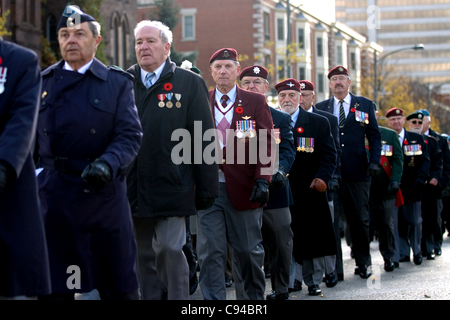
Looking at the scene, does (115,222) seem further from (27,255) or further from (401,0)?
(401,0)

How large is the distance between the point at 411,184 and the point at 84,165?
894 centimetres

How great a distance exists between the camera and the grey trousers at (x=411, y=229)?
12.5m

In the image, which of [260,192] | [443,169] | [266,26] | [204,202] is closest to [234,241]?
[260,192]

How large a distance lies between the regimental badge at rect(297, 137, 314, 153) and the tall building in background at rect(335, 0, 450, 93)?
13660cm

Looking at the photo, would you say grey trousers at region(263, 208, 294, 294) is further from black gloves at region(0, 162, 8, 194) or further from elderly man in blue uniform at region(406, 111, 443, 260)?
elderly man in blue uniform at region(406, 111, 443, 260)

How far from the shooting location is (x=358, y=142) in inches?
408

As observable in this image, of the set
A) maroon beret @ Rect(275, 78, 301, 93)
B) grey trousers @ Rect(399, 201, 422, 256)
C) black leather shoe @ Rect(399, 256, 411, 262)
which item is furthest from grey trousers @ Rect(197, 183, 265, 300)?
black leather shoe @ Rect(399, 256, 411, 262)

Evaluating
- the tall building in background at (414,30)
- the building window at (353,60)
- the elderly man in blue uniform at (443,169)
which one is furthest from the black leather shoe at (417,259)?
the tall building in background at (414,30)

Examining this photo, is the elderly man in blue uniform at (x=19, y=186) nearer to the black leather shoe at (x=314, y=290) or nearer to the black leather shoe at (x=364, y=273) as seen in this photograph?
the black leather shoe at (x=314, y=290)

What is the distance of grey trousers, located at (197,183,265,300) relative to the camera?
6527mm

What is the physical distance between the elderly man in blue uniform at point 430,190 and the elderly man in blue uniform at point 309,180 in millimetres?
4886

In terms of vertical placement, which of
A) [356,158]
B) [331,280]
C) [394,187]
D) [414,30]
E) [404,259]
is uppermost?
[414,30]

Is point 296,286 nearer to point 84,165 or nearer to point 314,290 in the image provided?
point 314,290
